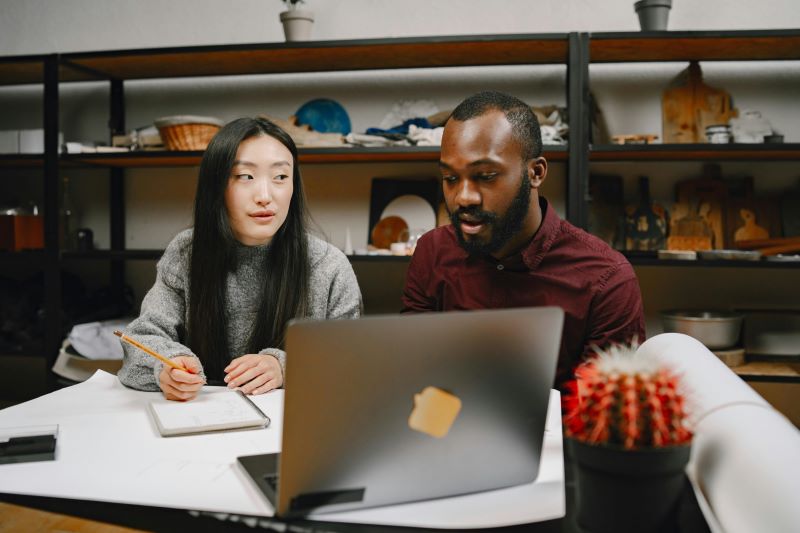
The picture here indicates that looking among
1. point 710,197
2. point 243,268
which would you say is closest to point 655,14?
point 710,197

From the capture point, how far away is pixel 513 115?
139cm

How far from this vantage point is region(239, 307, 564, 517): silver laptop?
2.10 feet

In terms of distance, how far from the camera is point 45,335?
258 centimetres

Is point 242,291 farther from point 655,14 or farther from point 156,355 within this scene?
point 655,14

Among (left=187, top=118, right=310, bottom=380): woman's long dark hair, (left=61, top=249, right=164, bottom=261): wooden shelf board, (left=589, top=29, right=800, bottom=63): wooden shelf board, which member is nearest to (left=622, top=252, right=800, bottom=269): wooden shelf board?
(left=589, top=29, right=800, bottom=63): wooden shelf board

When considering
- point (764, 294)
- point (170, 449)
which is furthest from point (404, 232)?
point (170, 449)

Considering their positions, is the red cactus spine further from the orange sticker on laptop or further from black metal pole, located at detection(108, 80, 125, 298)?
black metal pole, located at detection(108, 80, 125, 298)

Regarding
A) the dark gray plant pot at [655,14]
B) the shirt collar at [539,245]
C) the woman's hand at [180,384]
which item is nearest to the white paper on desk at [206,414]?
the woman's hand at [180,384]

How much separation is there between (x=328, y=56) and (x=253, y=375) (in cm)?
166

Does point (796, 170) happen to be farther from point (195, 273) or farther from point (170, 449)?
point (170, 449)

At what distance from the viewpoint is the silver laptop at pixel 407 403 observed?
0.64 m

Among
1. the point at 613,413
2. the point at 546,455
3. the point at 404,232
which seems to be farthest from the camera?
the point at 404,232

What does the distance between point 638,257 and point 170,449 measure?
1.84m

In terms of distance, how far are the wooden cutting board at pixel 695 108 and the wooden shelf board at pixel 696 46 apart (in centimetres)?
10
